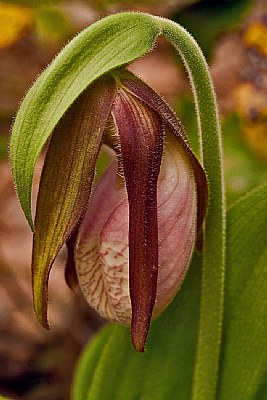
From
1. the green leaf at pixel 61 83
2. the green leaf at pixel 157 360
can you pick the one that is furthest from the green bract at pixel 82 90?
the green leaf at pixel 157 360

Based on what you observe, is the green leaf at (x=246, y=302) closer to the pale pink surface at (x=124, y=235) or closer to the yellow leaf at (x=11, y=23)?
the pale pink surface at (x=124, y=235)

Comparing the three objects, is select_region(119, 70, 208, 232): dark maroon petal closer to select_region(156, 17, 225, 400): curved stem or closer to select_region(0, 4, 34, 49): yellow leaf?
select_region(156, 17, 225, 400): curved stem

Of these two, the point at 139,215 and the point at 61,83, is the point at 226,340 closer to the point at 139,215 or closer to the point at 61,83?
the point at 139,215

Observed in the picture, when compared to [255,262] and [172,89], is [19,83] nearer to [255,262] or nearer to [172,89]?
[172,89]

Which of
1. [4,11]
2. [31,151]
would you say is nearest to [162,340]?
[31,151]

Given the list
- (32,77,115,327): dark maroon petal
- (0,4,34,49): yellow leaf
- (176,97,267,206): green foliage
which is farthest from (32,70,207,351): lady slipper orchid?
(0,4,34,49): yellow leaf

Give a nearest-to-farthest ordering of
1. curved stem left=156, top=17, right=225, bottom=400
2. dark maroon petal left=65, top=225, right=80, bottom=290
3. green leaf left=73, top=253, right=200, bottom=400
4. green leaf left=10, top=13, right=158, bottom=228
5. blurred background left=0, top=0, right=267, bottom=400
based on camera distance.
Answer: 1. green leaf left=10, top=13, right=158, bottom=228
2. curved stem left=156, top=17, right=225, bottom=400
3. dark maroon petal left=65, top=225, right=80, bottom=290
4. green leaf left=73, top=253, right=200, bottom=400
5. blurred background left=0, top=0, right=267, bottom=400

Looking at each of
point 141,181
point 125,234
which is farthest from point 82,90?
point 125,234
